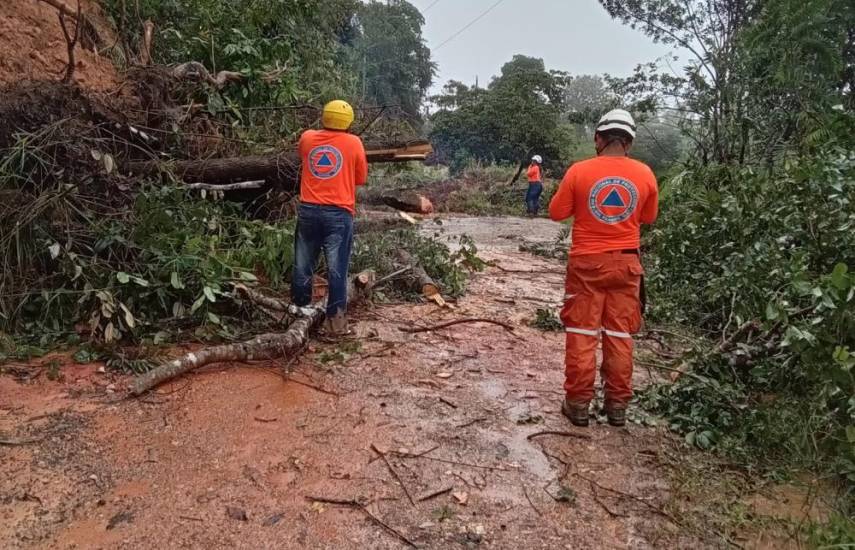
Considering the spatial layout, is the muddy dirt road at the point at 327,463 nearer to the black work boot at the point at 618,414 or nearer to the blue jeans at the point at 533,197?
the black work boot at the point at 618,414

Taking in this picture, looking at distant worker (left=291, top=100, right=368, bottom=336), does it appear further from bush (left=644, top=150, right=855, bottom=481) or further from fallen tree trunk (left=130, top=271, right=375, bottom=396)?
bush (left=644, top=150, right=855, bottom=481)

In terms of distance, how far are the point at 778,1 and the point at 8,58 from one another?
33.3 ft

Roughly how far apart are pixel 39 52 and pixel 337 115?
12.5 ft

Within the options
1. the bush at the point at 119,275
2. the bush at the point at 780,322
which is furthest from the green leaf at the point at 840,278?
the bush at the point at 119,275

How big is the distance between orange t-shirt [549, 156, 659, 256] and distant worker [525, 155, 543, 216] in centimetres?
1385

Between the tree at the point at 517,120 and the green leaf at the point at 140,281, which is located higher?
the tree at the point at 517,120

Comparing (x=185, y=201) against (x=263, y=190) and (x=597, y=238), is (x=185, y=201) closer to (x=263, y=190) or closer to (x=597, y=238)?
(x=263, y=190)

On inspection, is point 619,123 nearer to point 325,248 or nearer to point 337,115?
point 337,115

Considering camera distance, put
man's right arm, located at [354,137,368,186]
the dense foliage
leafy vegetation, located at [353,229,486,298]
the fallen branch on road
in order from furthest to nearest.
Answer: the dense foliage
leafy vegetation, located at [353,229,486,298]
man's right arm, located at [354,137,368,186]
the fallen branch on road

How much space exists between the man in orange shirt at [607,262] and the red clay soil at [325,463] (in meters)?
0.32

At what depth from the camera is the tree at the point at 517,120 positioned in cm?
2467

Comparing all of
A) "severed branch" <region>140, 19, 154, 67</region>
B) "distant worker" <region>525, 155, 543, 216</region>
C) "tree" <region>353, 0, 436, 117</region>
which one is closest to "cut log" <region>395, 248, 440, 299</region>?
"severed branch" <region>140, 19, 154, 67</region>

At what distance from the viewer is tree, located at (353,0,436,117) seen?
3572cm

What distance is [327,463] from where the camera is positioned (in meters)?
2.90
